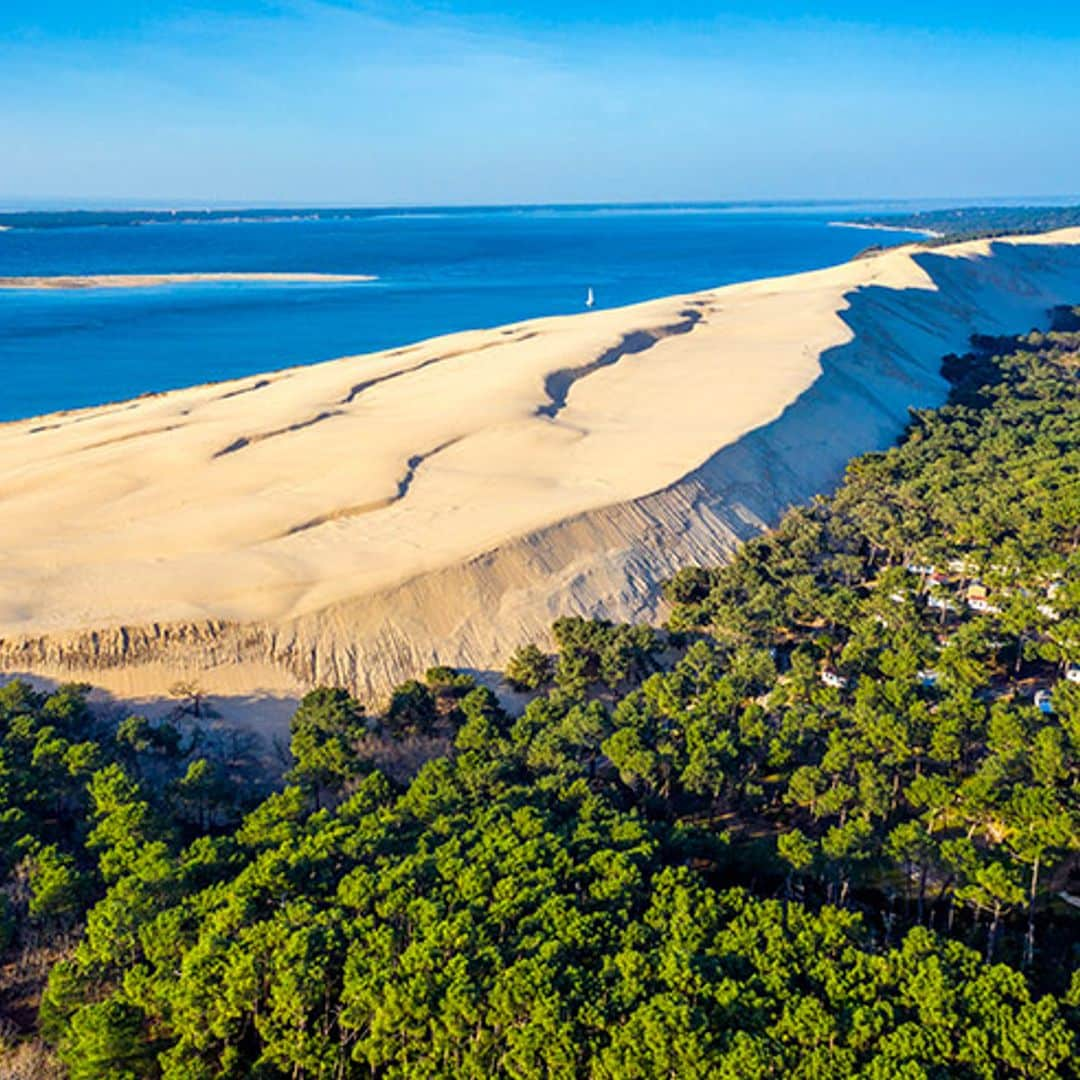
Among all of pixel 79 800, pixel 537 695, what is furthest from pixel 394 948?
pixel 537 695

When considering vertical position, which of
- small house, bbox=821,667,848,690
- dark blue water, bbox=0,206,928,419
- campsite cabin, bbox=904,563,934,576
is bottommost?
small house, bbox=821,667,848,690

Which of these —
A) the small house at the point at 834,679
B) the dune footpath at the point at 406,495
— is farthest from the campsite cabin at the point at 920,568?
the small house at the point at 834,679

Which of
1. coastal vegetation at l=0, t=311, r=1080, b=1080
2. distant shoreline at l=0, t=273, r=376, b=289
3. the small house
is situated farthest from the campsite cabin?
distant shoreline at l=0, t=273, r=376, b=289

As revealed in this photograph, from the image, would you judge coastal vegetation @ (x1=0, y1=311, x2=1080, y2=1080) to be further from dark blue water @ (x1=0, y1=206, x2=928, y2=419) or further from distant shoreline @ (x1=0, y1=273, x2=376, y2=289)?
distant shoreline @ (x1=0, y1=273, x2=376, y2=289)

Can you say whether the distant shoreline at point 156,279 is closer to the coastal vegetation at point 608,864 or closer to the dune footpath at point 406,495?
the dune footpath at point 406,495

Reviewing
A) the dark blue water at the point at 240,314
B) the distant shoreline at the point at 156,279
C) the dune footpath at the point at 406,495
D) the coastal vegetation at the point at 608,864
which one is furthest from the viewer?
the distant shoreline at the point at 156,279

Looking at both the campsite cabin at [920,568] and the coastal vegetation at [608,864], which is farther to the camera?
the campsite cabin at [920,568]
